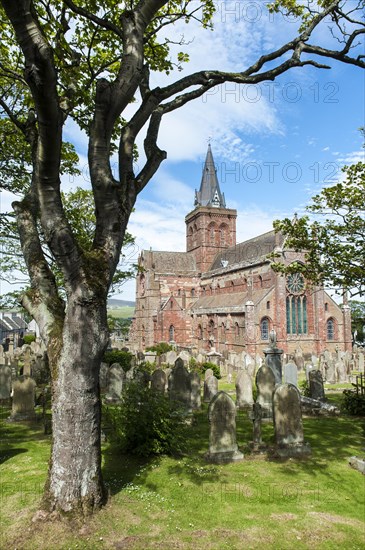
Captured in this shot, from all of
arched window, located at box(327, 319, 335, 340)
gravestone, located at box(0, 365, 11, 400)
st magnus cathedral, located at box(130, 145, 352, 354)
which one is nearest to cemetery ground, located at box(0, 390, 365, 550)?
gravestone, located at box(0, 365, 11, 400)

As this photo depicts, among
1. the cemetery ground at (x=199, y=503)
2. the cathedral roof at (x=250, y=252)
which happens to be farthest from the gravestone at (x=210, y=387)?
the cathedral roof at (x=250, y=252)

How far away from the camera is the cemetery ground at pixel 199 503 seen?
4.40 m

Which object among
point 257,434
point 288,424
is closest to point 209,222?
point 257,434

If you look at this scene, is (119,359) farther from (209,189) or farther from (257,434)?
(209,189)

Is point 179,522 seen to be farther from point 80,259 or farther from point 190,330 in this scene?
point 190,330

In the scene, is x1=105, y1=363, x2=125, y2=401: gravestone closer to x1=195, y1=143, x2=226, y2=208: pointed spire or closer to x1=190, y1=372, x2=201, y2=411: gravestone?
x1=190, y1=372, x2=201, y2=411: gravestone

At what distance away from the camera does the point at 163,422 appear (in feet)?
22.9

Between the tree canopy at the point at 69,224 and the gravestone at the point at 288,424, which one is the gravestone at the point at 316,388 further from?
the tree canopy at the point at 69,224

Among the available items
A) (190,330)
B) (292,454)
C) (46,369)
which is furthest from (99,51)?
(190,330)

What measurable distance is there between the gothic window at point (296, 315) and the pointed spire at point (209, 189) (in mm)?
23305

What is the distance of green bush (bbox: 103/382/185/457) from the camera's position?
689 cm

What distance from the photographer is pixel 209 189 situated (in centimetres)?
5641

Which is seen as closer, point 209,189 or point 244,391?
point 244,391

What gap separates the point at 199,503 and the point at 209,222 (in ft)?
167
